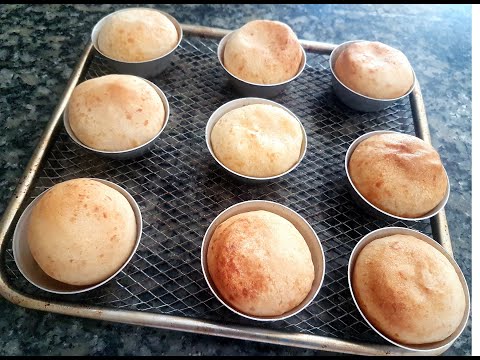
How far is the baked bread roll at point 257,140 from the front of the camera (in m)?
1.77

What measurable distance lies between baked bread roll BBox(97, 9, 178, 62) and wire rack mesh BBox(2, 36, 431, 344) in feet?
0.53

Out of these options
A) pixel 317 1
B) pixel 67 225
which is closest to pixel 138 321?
pixel 67 225

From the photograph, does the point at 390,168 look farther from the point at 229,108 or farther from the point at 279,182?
the point at 229,108

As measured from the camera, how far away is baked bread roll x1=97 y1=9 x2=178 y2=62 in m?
2.09

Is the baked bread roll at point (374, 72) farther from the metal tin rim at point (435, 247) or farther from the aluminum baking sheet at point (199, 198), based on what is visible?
the metal tin rim at point (435, 247)

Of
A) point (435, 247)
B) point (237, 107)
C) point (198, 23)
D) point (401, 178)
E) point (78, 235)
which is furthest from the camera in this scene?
point (198, 23)

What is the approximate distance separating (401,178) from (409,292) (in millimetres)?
536

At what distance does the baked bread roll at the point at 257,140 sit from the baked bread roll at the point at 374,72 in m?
0.48

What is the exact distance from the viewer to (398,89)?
2.14m

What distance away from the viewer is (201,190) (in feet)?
6.04

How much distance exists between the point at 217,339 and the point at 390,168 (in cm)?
106

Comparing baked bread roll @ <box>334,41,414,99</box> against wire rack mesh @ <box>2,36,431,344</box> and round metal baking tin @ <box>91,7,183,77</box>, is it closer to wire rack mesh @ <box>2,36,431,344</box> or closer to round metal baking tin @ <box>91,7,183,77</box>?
wire rack mesh @ <box>2,36,431,344</box>

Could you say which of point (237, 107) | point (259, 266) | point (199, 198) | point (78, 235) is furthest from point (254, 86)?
point (78, 235)

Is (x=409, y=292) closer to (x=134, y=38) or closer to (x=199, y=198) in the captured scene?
(x=199, y=198)
